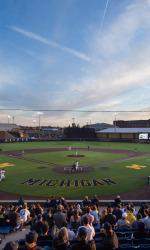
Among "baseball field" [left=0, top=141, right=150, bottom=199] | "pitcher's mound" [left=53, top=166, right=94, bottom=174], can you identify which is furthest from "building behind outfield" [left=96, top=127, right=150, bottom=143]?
"pitcher's mound" [left=53, top=166, right=94, bottom=174]

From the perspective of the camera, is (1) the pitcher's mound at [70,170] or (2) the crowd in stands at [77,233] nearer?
(2) the crowd in stands at [77,233]

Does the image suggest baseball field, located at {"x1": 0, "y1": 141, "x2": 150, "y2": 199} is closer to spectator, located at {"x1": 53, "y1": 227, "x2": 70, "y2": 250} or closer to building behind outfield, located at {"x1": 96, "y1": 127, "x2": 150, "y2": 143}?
spectator, located at {"x1": 53, "y1": 227, "x2": 70, "y2": 250}

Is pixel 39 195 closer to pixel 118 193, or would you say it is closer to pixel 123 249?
pixel 118 193

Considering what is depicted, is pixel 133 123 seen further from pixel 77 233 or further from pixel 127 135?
pixel 77 233

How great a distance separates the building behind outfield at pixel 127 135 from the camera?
300ft

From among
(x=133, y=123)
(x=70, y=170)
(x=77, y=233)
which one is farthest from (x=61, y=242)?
(x=133, y=123)

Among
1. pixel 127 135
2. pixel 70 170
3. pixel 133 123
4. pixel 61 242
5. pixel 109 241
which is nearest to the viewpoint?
pixel 61 242

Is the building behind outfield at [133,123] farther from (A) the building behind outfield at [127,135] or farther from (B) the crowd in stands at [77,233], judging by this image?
(B) the crowd in stands at [77,233]

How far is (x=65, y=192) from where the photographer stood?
24.5 metres

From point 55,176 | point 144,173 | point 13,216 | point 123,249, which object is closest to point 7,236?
point 13,216

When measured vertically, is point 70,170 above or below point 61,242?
below

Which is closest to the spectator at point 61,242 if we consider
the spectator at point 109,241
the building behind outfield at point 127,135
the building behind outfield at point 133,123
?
the spectator at point 109,241

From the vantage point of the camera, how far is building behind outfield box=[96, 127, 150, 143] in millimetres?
91456

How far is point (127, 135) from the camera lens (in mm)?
101500
